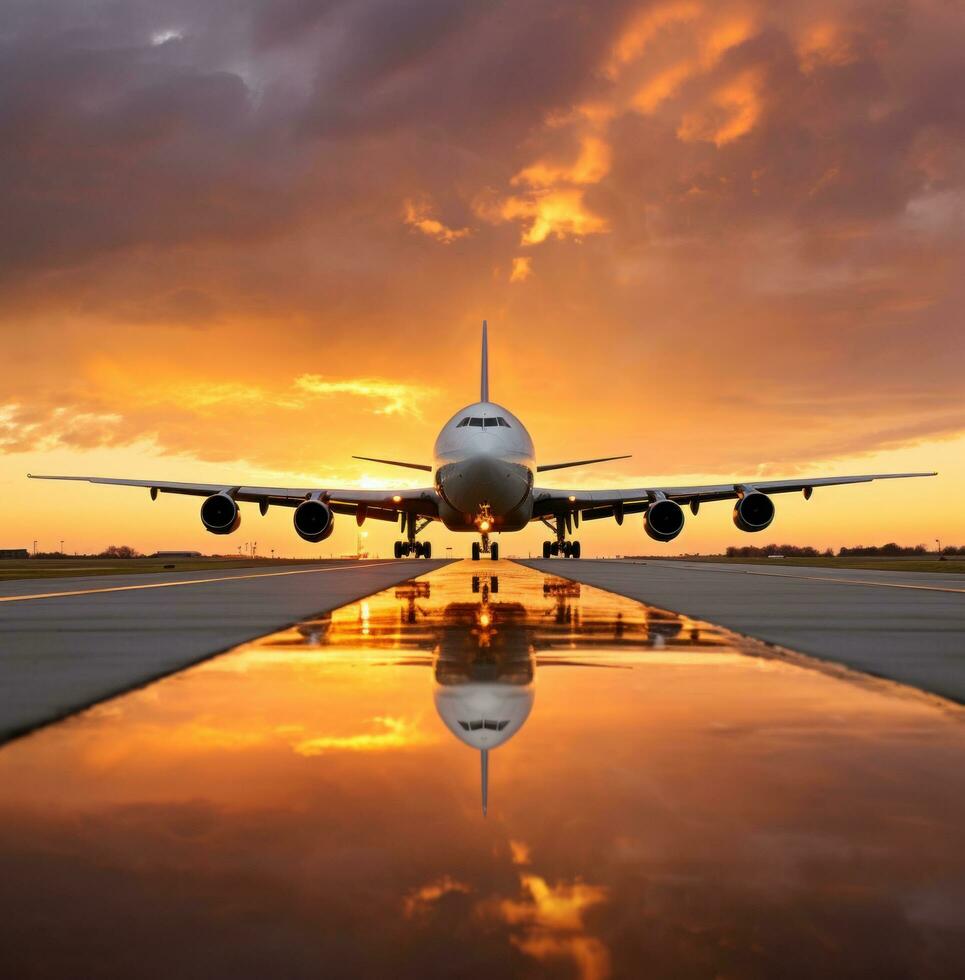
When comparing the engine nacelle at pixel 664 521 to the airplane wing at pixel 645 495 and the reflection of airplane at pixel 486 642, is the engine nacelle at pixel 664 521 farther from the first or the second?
the reflection of airplane at pixel 486 642

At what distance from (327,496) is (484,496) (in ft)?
20.8

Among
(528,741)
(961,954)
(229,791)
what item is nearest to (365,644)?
(528,741)

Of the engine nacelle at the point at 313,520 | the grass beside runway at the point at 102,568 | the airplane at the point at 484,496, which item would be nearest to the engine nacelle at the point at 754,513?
the airplane at the point at 484,496

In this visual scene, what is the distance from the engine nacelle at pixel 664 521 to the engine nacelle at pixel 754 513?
2226 mm

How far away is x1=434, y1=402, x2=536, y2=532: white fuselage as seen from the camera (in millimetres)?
27938

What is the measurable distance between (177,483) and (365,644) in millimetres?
26263

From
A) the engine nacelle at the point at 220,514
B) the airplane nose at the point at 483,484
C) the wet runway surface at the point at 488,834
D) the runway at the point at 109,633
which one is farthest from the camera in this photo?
the engine nacelle at the point at 220,514

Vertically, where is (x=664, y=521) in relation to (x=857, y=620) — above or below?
above

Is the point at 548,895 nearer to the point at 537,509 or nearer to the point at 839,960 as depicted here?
the point at 839,960

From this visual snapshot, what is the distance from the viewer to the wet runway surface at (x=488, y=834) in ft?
7.02

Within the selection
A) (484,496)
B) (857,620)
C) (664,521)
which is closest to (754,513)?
Result: (664,521)

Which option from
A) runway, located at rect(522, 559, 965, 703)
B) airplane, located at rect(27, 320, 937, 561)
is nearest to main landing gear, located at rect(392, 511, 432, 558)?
airplane, located at rect(27, 320, 937, 561)

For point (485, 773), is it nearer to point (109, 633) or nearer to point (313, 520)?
point (109, 633)

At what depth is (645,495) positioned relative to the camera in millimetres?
35000
